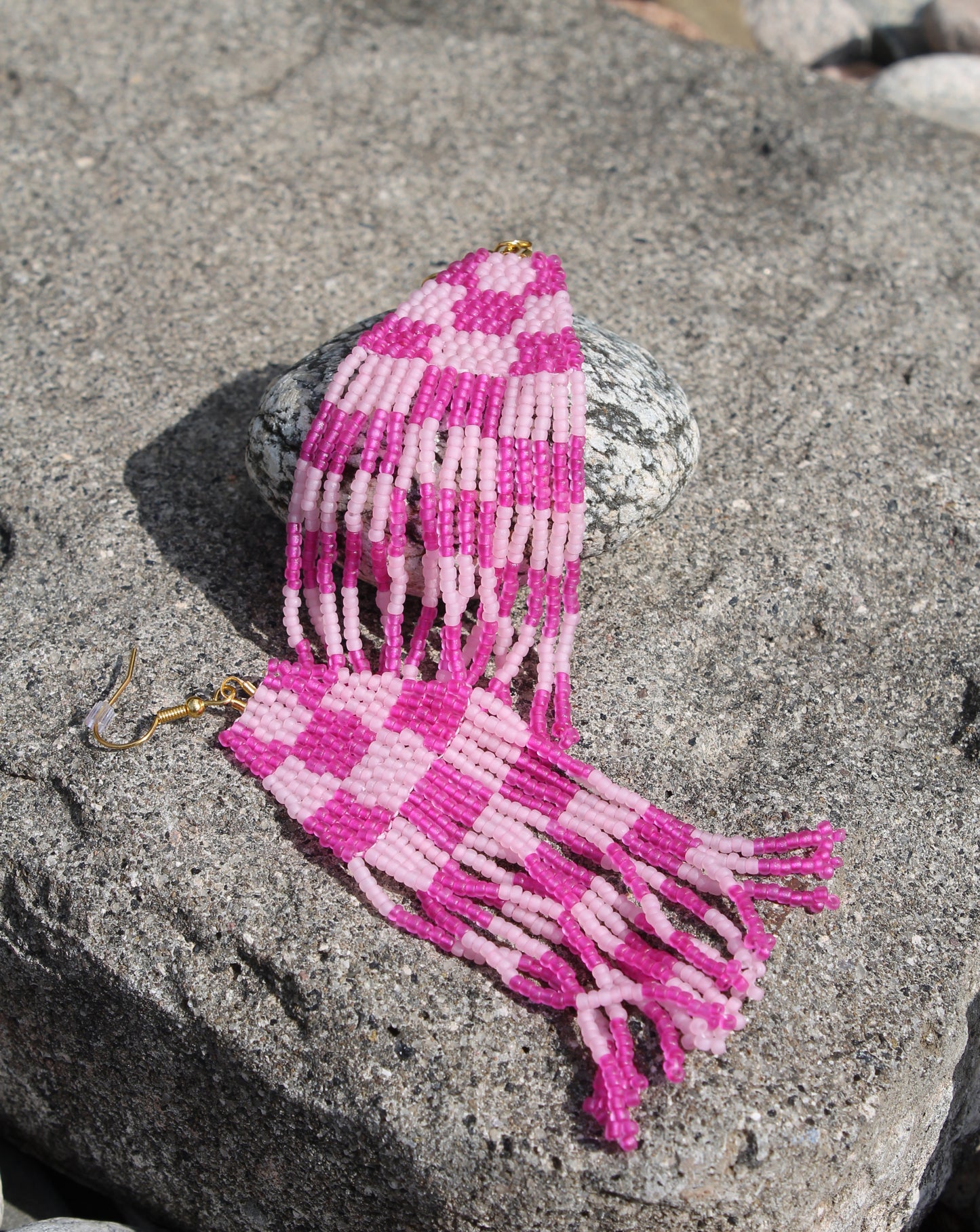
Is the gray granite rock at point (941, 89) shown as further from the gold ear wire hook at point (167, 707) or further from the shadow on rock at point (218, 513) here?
the gold ear wire hook at point (167, 707)

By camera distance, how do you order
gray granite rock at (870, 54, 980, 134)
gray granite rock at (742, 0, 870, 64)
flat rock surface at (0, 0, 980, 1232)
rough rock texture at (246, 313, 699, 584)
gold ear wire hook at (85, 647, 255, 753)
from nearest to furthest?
flat rock surface at (0, 0, 980, 1232) < gold ear wire hook at (85, 647, 255, 753) < rough rock texture at (246, 313, 699, 584) < gray granite rock at (870, 54, 980, 134) < gray granite rock at (742, 0, 870, 64)

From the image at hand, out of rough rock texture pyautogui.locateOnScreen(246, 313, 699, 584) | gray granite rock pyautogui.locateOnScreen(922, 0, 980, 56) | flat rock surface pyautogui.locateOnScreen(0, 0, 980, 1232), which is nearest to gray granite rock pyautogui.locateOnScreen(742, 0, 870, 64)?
gray granite rock pyautogui.locateOnScreen(922, 0, 980, 56)

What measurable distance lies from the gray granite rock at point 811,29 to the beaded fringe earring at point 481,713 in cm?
418

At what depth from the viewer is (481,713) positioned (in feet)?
7.41

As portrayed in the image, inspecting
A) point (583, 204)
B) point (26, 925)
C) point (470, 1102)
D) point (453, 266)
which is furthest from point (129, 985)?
point (583, 204)

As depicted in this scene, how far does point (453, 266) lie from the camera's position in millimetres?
2592

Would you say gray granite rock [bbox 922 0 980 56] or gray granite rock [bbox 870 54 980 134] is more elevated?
gray granite rock [bbox 922 0 980 56]

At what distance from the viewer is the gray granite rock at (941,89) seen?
15.0 feet

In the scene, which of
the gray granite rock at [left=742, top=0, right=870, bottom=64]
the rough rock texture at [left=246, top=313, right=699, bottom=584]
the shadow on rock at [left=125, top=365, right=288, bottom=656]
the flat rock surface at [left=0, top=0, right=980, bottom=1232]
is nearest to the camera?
the flat rock surface at [left=0, top=0, right=980, bottom=1232]

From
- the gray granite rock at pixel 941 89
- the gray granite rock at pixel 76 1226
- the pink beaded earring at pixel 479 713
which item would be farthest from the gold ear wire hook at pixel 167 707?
the gray granite rock at pixel 941 89

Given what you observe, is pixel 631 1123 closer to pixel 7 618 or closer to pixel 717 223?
pixel 7 618

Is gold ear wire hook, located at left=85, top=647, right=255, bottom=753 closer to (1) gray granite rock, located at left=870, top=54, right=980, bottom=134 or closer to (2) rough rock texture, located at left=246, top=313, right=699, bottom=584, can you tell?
(2) rough rock texture, located at left=246, top=313, right=699, bottom=584

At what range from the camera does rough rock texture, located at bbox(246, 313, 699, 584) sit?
7.69 ft

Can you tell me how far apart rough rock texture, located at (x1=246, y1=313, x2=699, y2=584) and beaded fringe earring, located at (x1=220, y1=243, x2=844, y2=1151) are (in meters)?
0.08
